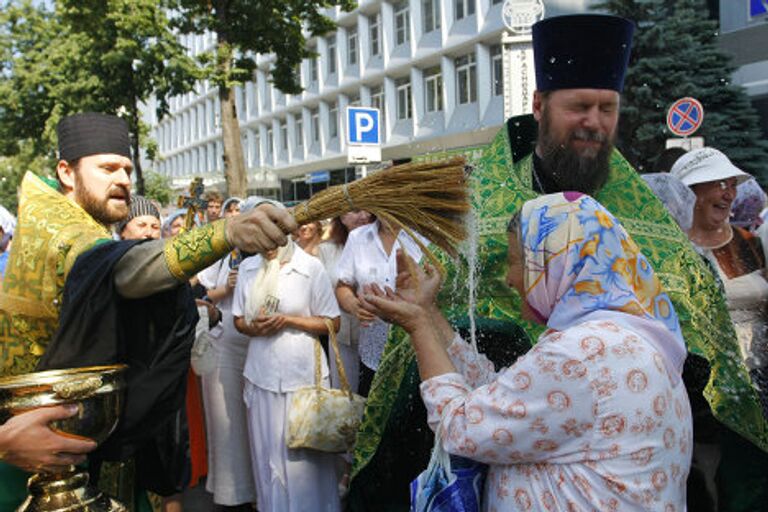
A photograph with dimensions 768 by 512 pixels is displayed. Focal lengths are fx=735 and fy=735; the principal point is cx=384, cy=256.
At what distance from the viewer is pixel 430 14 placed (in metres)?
25.8

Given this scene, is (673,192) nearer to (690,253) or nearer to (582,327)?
(690,253)

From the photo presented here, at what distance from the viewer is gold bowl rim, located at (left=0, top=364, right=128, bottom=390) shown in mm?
2041

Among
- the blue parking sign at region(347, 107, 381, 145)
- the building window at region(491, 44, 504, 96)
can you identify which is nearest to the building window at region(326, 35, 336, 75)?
the building window at region(491, 44, 504, 96)

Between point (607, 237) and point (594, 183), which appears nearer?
point (607, 237)

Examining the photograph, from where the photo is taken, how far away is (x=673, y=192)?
3.94 metres

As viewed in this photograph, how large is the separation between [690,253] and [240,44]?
14407 mm

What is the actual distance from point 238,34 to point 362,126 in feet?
25.7

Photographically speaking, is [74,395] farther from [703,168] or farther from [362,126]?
[362,126]

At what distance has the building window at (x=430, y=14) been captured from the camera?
25375 mm

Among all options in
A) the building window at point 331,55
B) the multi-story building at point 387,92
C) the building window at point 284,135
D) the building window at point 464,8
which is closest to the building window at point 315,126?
the multi-story building at point 387,92

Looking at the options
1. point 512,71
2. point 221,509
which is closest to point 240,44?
point 512,71

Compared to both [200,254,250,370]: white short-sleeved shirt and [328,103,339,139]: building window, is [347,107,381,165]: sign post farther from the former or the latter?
[328,103,339,139]: building window

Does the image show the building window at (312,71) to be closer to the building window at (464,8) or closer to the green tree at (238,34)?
the building window at (464,8)

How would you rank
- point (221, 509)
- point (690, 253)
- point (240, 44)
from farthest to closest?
point (240, 44) < point (221, 509) < point (690, 253)
